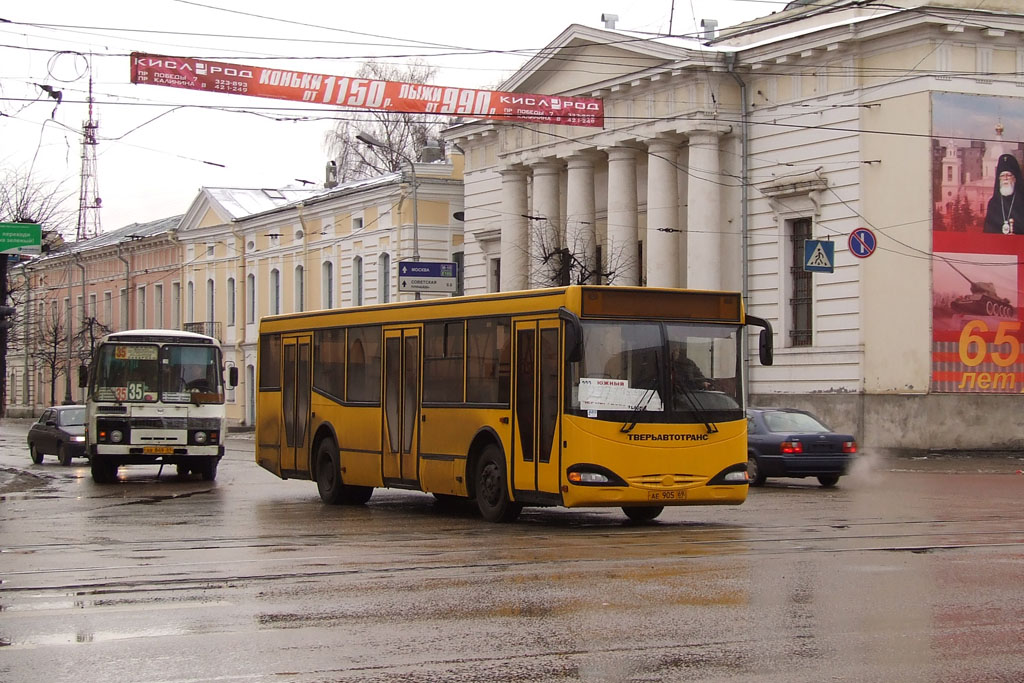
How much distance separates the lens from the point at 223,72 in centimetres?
2464

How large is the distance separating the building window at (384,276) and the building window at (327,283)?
4263 mm

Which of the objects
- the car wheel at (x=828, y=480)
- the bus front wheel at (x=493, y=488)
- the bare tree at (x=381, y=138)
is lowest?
the car wheel at (x=828, y=480)

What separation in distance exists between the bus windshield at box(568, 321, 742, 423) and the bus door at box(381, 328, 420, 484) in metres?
3.59

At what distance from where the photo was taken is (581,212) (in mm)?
50438

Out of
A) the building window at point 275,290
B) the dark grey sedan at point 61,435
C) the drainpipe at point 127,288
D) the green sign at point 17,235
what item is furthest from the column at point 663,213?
the drainpipe at point 127,288

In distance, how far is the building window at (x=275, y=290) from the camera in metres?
68.9

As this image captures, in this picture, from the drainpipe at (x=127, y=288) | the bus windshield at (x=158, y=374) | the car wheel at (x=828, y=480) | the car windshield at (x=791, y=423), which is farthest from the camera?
the drainpipe at (x=127, y=288)

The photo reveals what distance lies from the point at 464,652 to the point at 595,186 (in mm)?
43736

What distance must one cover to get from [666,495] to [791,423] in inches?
402

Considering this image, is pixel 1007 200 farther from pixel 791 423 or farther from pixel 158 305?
pixel 158 305

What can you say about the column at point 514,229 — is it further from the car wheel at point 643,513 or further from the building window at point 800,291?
the car wheel at point 643,513

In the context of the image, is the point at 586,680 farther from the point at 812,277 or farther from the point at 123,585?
the point at 812,277

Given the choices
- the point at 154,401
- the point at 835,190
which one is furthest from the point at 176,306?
the point at 154,401

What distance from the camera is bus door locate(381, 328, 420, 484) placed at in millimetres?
19375
